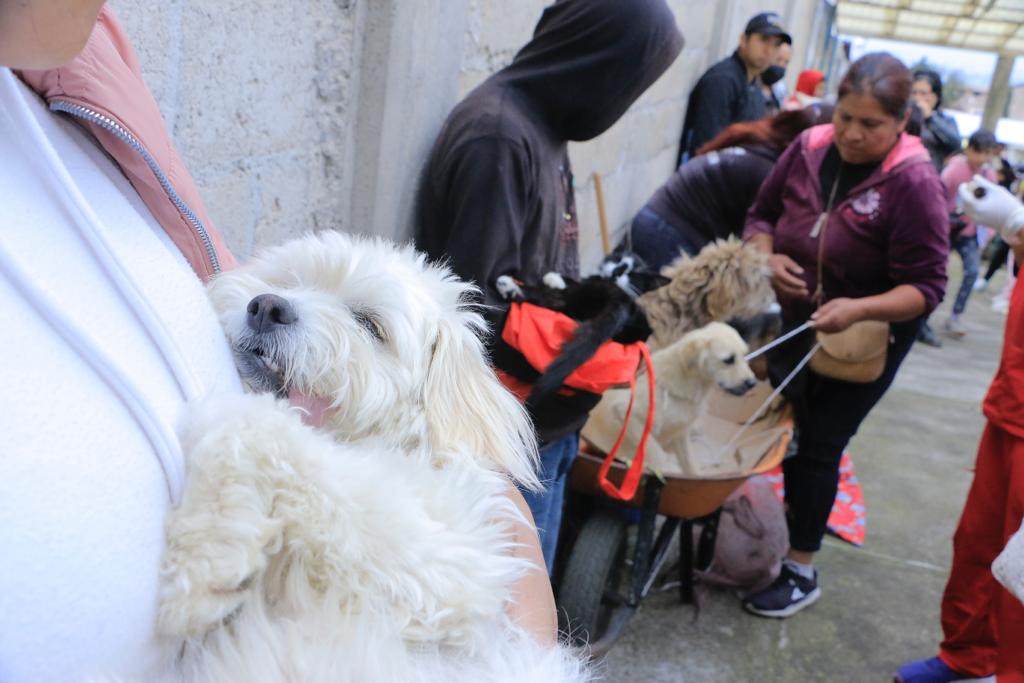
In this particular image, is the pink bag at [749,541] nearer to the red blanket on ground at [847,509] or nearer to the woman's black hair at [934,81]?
the red blanket on ground at [847,509]

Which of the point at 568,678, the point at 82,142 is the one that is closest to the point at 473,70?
the point at 82,142

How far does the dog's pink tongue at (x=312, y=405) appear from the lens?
1.36 m

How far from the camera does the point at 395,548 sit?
1062mm

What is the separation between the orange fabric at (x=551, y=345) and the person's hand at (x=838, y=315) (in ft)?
5.19

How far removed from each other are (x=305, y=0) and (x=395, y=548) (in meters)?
1.85

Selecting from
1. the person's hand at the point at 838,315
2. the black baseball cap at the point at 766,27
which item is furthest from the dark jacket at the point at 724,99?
the person's hand at the point at 838,315

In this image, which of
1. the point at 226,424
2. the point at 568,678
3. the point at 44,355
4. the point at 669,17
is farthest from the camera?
the point at 669,17

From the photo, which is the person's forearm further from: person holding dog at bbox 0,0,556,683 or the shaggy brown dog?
person holding dog at bbox 0,0,556,683

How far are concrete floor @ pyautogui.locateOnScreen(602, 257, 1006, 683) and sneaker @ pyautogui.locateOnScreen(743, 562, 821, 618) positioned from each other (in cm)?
5

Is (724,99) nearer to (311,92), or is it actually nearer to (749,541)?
(749,541)

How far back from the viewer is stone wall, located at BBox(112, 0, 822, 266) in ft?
6.61

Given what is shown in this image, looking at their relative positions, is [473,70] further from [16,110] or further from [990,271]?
[990,271]

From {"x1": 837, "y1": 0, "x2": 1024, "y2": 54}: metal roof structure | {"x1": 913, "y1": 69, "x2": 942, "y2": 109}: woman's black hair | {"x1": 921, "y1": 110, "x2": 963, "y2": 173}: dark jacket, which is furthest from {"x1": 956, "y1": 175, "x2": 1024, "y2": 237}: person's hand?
{"x1": 837, "y1": 0, "x2": 1024, "y2": 54}: metal roof structure

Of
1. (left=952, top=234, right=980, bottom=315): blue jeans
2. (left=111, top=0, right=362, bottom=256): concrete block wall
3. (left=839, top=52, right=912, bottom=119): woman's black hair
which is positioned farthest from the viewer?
(left=952, top=234, right=980, bottom=315): blue jeans
